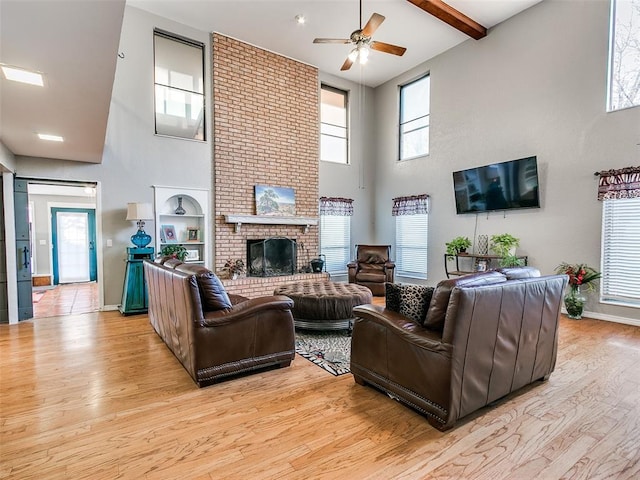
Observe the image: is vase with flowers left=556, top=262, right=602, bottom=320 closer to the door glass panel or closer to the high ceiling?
the high ceiling

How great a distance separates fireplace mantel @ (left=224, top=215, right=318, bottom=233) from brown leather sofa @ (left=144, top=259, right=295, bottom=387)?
3226 mm

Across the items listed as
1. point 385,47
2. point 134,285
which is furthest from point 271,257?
point 385,47

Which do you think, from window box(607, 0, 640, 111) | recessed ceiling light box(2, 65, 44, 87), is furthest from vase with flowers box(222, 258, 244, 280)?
window box(607, 0, 640, 111)

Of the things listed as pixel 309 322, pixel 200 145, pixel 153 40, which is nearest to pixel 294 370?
pixel 309 322

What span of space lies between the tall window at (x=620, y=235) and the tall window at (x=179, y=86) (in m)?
6.56

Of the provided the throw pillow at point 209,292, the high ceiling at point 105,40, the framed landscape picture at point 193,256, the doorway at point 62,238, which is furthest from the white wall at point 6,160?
the doorway at point 62,238

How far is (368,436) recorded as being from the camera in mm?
1960

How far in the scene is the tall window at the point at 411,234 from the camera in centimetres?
722

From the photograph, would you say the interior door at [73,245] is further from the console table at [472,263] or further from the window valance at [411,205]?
the console table at [472,263]

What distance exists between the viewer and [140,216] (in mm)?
4930

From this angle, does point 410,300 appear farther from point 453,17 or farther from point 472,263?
point 453,17

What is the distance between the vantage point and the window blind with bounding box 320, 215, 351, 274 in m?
7.74

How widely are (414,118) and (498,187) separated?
2823 millimetres

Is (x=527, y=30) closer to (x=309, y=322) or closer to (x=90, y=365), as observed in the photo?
(x=309, y=322)
